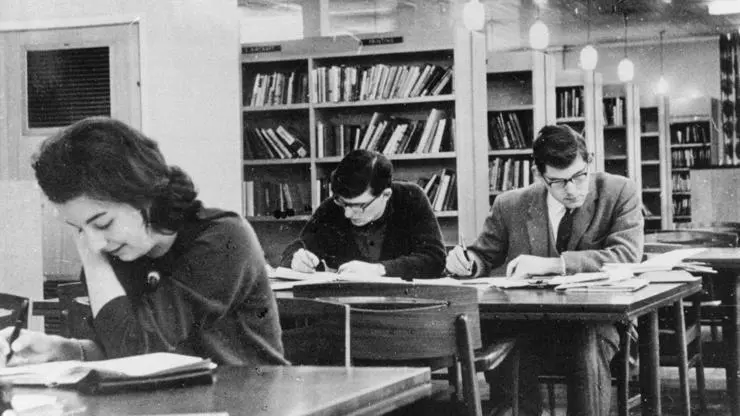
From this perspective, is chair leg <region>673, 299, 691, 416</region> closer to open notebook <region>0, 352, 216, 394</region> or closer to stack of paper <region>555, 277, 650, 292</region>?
stack of paper <region>555, 277, 650, 292</region>

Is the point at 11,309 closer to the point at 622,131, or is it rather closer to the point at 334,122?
the point at 334,122

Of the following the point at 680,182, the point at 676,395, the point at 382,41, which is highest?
the point at 382,41

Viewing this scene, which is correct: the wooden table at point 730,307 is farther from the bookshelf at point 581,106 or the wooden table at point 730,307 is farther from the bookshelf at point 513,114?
the bookshelf at point 581,106

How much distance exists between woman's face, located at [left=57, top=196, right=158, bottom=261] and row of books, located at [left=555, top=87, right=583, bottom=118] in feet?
28.0

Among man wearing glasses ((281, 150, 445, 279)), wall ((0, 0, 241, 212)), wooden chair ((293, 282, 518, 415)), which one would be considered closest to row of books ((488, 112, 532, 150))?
wall ((0, 0, 241, 212))

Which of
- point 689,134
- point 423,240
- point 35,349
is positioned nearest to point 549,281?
point 423,240

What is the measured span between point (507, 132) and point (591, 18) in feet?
24.6

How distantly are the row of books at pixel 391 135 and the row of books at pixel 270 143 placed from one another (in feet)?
0.65

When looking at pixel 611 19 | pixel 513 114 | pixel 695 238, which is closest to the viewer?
pixel 695 238

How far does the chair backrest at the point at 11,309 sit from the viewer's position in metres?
2.96

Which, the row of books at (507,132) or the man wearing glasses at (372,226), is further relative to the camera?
the row of books at (507,132)

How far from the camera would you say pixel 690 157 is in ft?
47.1

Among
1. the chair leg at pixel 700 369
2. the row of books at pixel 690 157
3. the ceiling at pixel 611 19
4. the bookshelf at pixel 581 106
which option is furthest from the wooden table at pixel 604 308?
the row of books at pixel 690 157

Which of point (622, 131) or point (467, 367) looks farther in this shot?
point (622, 131)
